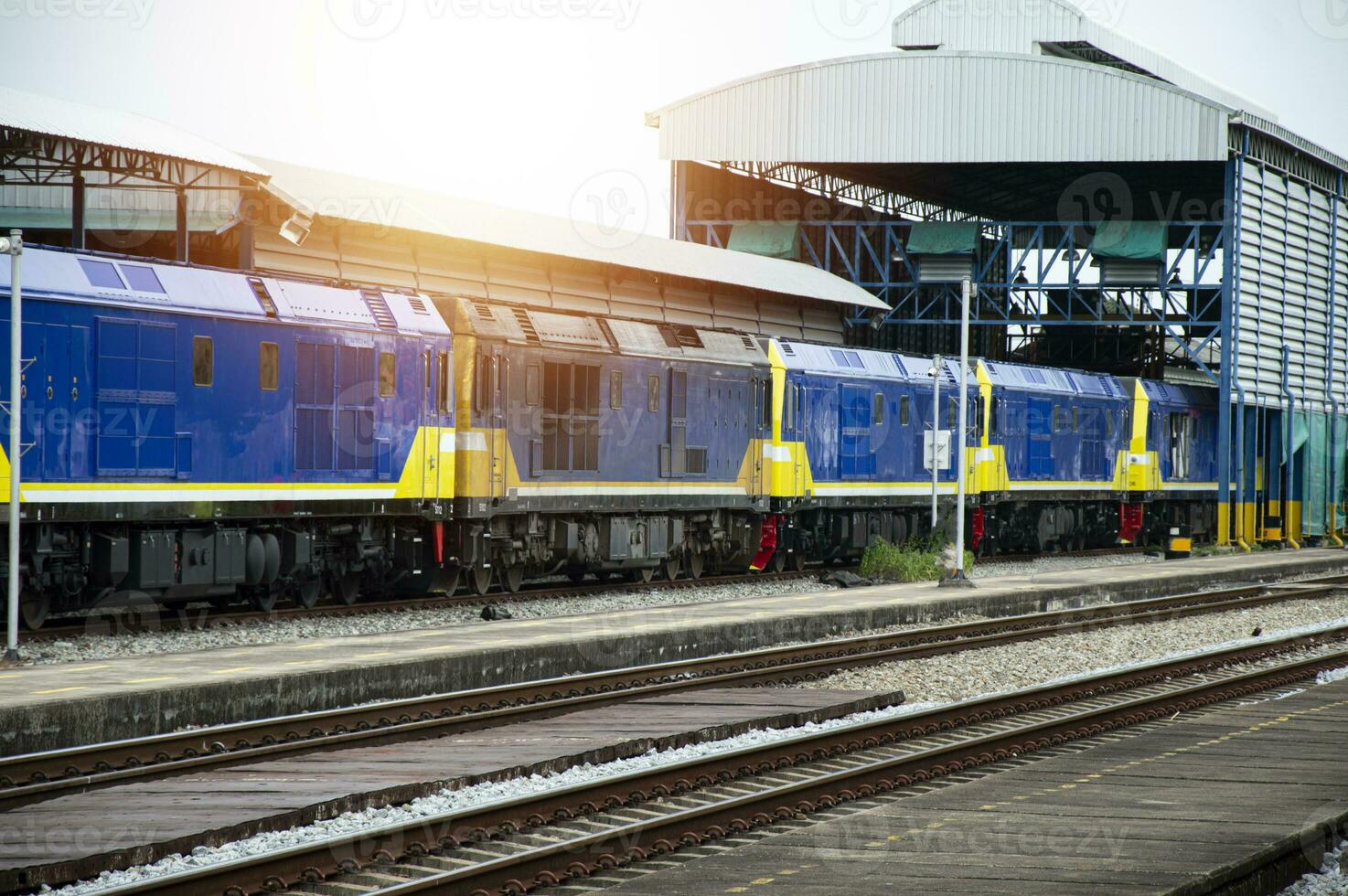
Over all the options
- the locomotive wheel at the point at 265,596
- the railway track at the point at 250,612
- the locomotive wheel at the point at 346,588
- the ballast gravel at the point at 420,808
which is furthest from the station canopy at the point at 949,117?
the ballast gravel at the point at 420,808

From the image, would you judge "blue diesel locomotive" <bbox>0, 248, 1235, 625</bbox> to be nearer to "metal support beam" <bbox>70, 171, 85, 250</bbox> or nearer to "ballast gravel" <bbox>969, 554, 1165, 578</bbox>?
Answer: "ballast gravel" <bbox>969, 554, 1165, 578</bbox>

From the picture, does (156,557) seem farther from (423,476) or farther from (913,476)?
(913,476)

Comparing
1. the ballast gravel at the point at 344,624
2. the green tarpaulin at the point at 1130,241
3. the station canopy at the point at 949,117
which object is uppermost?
the station canopy at the point at 949,117

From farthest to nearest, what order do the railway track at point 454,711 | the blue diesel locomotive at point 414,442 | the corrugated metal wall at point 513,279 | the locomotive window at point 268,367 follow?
1. the corrugated metal wall at point 513,279
2. the locomotive window at point 268,367
3. the blue diesel locomotive at point 414,442
4. the railway track at point 454,711

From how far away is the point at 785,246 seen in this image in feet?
151

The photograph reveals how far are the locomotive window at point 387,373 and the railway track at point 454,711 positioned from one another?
241 inches

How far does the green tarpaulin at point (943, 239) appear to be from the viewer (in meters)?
45.0

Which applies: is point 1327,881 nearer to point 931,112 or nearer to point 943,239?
point 931,112

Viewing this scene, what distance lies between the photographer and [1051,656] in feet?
63.4

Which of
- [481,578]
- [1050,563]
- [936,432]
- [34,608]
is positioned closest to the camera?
[34,608]

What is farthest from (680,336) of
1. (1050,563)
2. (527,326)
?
(1050,563)

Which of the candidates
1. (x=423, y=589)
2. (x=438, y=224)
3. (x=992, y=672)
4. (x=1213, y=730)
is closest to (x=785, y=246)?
(x=438, y=224)

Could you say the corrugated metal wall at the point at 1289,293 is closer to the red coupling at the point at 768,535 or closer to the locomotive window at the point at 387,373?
the red coupling at the point at 768,535

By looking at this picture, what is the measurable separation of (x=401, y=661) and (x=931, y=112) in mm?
32114
